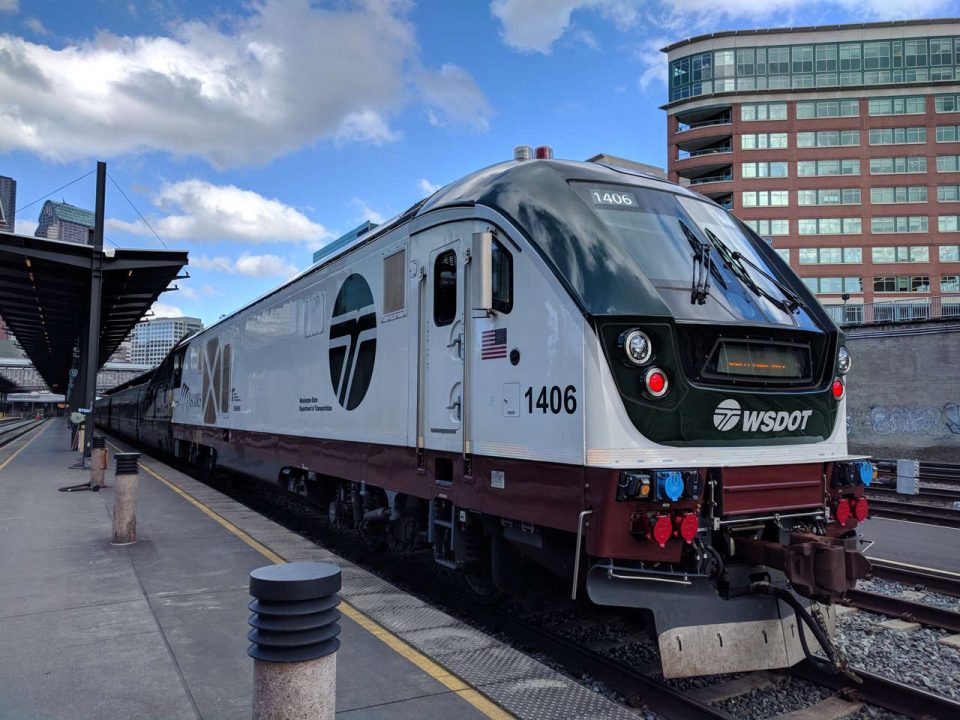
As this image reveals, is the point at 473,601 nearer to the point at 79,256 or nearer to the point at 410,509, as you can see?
the point at 410,509

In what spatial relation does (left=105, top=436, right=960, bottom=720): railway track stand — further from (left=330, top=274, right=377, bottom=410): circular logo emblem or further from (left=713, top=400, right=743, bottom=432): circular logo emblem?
(left=330, top=274, right=377, bottom=410): circular logo emblem

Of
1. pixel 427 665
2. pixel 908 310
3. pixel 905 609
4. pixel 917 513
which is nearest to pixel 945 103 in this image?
pixel 908 310

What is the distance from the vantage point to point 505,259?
511cm

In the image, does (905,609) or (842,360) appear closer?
(842,360)

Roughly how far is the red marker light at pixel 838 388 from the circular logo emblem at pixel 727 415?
3.68 feet

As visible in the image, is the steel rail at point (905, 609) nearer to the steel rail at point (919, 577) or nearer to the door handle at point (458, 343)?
the steel rail at point (919, 577)

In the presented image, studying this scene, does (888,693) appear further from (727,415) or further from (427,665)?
(427,665)

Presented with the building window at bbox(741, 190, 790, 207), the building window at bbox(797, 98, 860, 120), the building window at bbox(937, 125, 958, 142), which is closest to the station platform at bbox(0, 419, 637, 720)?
the building window at bbox(741, 190, 790, 207)

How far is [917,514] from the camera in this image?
36.7 feet

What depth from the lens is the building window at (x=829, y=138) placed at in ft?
196

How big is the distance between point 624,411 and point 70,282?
75.9ft

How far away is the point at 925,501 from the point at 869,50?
5977 cm

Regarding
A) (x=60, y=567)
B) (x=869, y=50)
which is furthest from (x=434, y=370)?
(x=869, y=50)

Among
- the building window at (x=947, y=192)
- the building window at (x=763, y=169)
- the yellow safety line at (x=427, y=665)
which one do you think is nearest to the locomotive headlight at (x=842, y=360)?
the yellow safety line at (x=427, y=665)
